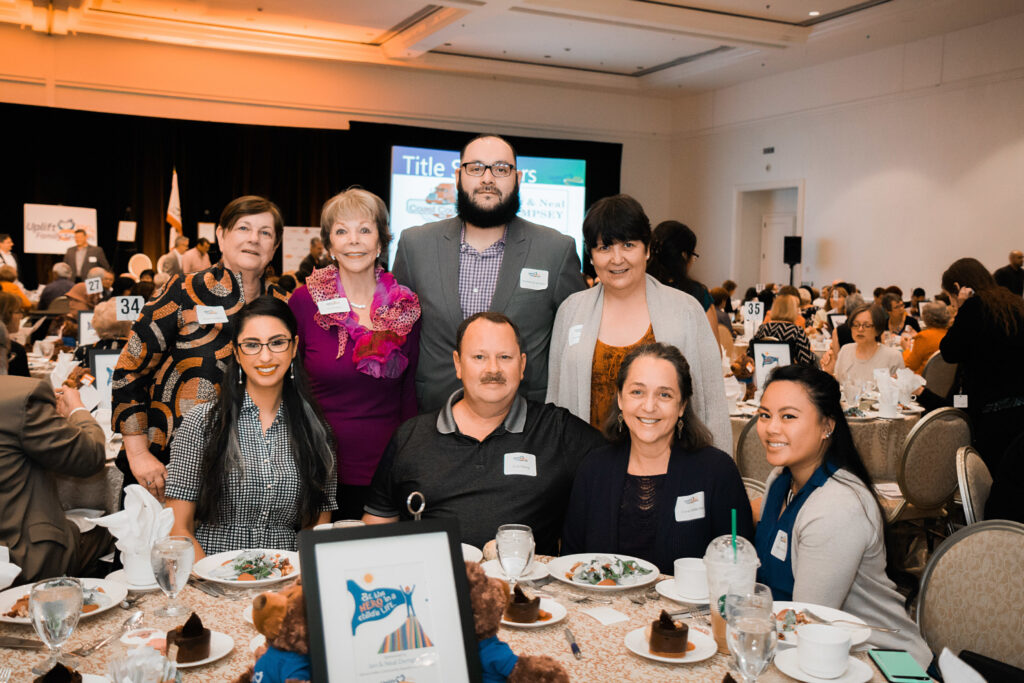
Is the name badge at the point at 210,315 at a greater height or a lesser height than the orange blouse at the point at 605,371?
greater

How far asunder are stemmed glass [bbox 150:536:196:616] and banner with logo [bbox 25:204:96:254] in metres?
13.5

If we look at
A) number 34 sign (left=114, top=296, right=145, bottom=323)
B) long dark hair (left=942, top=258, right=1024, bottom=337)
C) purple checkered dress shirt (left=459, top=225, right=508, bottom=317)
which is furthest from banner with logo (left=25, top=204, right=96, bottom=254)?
long dark hair (left=942, top=258, right=1024, bottom=337)

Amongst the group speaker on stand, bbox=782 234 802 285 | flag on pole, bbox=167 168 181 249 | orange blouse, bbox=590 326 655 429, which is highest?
flag on pole, bbox=167 168 181 249

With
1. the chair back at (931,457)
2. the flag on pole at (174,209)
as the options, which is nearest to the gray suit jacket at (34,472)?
the chair back at (931,457)

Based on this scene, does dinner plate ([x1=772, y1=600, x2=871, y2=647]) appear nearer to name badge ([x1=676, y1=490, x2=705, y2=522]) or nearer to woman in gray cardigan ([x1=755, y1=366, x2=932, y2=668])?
woman in gray cardigan ([x1=755, y1=366, x2=932, y2=668])

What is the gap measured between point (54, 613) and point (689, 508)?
5.03 feet

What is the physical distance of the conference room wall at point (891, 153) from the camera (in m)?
11.8

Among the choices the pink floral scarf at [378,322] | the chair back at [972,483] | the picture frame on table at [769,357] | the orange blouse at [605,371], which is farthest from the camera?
the picture frame on table at [769,357]

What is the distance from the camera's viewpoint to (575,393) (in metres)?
3.09

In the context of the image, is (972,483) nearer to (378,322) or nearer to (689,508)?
(689,508)

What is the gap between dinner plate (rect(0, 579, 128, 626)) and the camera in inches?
68.9

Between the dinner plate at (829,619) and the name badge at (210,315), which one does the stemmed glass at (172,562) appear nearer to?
the dinner plate at (829,619)

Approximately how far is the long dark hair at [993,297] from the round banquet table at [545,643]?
3.78 metres

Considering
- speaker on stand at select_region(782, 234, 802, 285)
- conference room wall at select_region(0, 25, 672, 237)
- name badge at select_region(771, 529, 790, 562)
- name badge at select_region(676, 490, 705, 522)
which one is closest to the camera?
name badge at select_region(771, 529, 790, 562)
